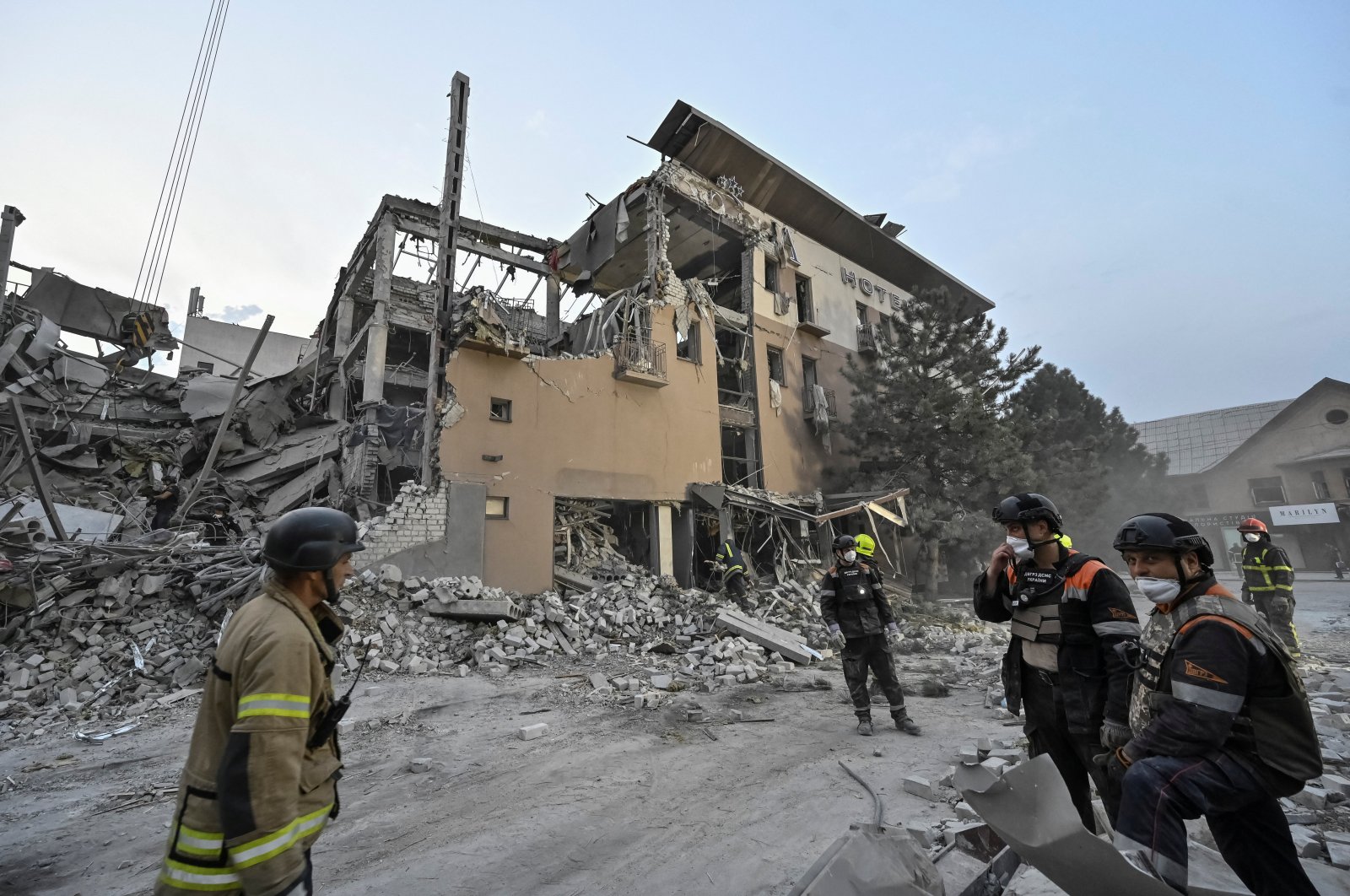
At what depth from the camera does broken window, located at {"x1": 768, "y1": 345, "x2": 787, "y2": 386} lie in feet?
63.4

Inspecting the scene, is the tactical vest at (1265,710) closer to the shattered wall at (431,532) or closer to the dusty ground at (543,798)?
the dusty ground at (543,798)

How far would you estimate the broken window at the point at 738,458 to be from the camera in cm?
1778

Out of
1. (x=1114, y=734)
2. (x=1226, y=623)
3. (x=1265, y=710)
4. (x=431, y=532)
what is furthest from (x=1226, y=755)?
(x=431, y=532)

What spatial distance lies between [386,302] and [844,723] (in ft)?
65.1

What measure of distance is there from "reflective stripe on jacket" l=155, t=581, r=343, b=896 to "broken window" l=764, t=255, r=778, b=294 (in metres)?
19.8

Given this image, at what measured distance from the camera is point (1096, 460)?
1084 inches

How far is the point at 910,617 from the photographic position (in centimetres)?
1438

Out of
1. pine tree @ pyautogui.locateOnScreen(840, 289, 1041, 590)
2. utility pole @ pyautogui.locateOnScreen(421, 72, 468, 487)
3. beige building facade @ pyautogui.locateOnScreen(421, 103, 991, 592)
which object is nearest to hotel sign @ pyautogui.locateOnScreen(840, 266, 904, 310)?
beige building facade @ pyautogui.locateOnScreen(421, 103, 991, 592)

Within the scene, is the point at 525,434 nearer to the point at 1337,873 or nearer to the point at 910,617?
the point at 910,617

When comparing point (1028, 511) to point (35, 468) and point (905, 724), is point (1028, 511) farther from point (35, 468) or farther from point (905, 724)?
point (35, 468)

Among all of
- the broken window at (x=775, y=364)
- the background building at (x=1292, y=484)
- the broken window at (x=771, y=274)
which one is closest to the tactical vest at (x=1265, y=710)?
the broken window at (x=775, y=364)

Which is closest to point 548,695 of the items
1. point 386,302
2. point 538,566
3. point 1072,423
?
point 538,566

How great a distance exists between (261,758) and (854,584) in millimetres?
5338

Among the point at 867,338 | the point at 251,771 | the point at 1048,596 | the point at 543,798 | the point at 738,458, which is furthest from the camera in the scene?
the point at 867,338
